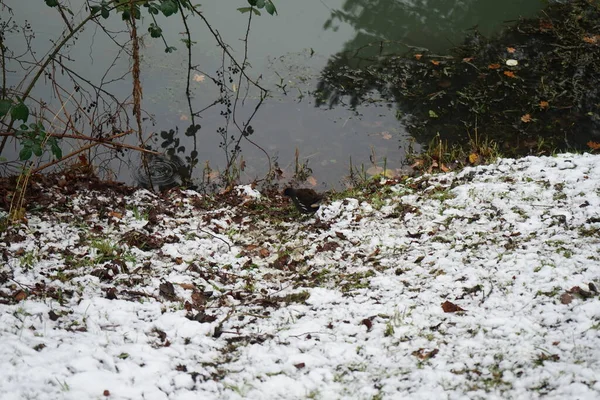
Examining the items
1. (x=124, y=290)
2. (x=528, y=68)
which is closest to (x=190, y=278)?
(x=124, y=290)

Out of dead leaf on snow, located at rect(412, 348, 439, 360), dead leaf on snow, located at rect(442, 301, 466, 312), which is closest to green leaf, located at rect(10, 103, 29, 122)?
dead leaf on snow, located at rect(412, 348, 439, 360)

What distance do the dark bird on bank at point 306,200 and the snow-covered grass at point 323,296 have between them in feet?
0.52

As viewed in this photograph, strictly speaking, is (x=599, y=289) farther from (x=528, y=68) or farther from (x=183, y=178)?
(x=528, y=68)

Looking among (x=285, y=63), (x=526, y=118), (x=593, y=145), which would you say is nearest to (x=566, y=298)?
(x=593, y=145)

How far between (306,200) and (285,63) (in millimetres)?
4401

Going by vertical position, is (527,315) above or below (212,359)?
above

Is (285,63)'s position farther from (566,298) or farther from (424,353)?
(424,353)

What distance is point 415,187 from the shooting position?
5238 mm

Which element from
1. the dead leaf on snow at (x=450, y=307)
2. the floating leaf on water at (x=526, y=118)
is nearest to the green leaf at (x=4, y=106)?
the dead leaf on snow at (x=450, y=307)

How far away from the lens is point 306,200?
4922mm

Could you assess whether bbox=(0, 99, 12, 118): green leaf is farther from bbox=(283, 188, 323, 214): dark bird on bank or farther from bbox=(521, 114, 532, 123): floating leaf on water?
bbox=(521, 114, 532, 123): floating leaf on water

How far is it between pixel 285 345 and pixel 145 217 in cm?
242

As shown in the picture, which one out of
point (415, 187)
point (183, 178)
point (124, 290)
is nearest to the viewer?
point (124, 290)

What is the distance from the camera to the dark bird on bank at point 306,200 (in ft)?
16.1
